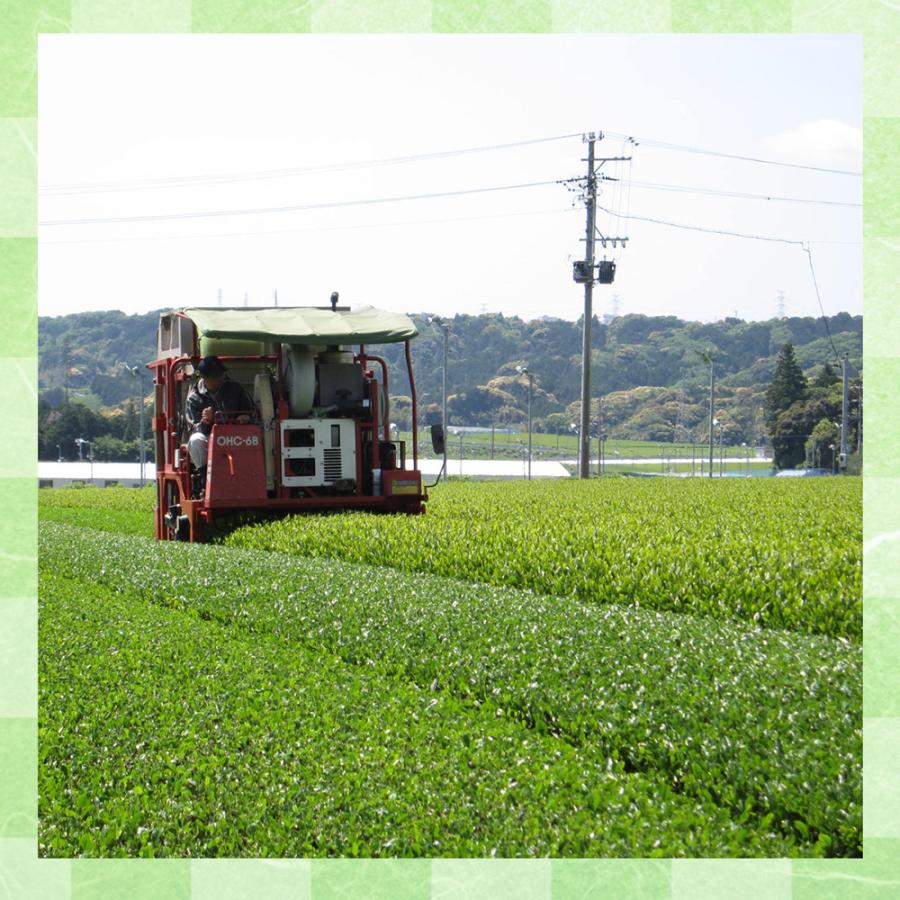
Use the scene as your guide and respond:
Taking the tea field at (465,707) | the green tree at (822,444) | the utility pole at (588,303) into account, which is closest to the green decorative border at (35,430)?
the tea field at (465,707)

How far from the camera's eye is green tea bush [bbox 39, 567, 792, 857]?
4.39 meters

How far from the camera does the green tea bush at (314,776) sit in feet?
14.4

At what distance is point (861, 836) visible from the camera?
4.37 metres

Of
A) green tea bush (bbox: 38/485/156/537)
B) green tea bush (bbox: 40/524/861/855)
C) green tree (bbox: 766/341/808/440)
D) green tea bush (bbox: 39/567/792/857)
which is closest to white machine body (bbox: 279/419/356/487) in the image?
green tea bush (bbox: 40/524/861/855)

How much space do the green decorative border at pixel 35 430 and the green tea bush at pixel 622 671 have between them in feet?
1.45

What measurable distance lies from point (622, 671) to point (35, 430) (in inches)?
124

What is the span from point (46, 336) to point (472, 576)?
636 cm

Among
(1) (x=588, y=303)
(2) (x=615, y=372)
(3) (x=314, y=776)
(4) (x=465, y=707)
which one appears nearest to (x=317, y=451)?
(4) (x=465, y=707)

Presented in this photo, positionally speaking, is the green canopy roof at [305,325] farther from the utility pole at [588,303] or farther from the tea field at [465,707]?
the utility pole at [588,303]

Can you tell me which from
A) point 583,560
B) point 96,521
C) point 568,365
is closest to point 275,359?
point 583,560

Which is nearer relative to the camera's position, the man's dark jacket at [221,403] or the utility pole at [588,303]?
the man's dark jacket at [221,403]

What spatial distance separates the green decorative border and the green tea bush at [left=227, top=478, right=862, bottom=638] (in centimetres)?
317

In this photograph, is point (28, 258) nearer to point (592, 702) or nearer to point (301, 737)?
point (301, 737)

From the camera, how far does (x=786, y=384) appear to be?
42.2 metres
